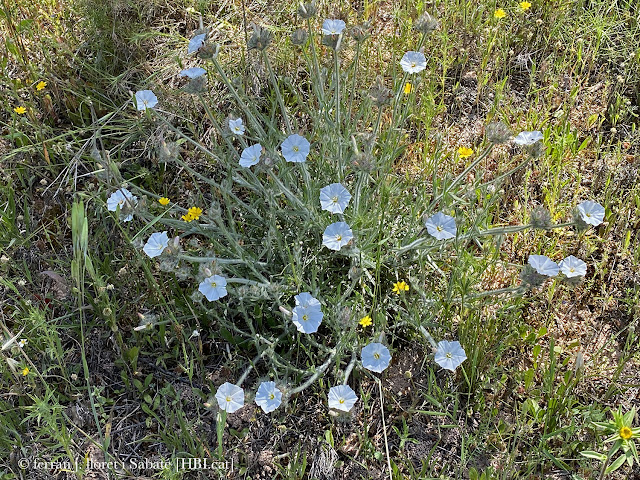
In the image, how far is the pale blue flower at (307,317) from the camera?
2.18 meters

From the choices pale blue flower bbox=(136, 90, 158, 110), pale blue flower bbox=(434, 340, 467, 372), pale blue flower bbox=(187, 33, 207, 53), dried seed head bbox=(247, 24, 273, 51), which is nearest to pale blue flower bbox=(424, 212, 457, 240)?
pale blue flower bbox=(434, 340, 467, 372)

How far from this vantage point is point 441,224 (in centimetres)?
226

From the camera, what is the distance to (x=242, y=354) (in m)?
2.54

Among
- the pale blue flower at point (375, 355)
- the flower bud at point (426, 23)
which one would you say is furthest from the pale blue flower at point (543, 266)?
the flower bud at point (426, 23)

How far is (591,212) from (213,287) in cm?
145

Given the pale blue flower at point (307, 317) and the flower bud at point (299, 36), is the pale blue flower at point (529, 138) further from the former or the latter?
the pale blue flower at point (307, 317)

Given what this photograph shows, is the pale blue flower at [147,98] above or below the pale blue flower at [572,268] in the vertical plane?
above

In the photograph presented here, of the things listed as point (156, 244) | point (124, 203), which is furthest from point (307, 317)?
point (124, 203)

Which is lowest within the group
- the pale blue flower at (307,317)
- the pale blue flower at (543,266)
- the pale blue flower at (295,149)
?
the pale blue flower at (307,317)

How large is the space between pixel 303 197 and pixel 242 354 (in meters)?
0.74

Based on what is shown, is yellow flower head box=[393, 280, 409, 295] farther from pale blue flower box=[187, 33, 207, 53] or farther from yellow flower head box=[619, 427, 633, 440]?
pale blue flower box=[187, 33, 207, 53]

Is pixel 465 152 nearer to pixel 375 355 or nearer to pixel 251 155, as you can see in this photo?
pixel 251 155

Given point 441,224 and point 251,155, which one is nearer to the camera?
point 441,224

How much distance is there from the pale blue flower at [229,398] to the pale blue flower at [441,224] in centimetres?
95
